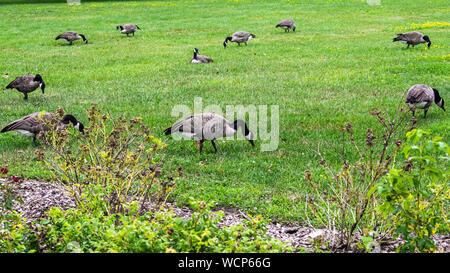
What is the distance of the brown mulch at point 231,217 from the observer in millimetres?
5387

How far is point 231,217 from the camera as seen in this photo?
652 centimetres

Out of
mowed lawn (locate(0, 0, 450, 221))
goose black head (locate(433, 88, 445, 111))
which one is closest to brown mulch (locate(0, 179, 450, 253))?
mowed lawn (locate(0, 0, 450, 221))

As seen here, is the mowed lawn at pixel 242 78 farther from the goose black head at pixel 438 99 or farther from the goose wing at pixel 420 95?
the goose wing at pixel 420 95

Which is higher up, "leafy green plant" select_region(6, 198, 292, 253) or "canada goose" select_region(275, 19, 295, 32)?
"canada goose" select_region(275, 19, 295, 32)

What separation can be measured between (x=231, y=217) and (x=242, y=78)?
29.2ft

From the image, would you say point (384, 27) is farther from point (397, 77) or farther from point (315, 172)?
point (315, 172)

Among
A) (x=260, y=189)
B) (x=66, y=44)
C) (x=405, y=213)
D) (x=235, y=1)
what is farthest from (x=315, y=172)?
(x=235, y=1)

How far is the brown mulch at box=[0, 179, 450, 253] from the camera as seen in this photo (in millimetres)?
5387

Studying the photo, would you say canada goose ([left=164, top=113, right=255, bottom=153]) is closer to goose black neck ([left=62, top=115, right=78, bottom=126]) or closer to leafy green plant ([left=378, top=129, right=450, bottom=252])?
goose black neck ([left=62, top=115, right=78, bottom=126])

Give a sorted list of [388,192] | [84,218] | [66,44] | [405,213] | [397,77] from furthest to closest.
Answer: [66,44] → [397,77] → [84,218] → [405,213] → [388,192]

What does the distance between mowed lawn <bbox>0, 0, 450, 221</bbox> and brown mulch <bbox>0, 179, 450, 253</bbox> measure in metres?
0.26

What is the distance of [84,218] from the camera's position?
16.5 ft

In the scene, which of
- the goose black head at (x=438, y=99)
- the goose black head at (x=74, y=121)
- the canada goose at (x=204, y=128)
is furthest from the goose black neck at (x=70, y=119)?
the goose black head at (x=438, y=99)
